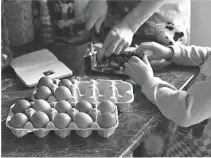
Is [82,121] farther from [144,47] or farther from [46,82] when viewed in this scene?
[144,47]

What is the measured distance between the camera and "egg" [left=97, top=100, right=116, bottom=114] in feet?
3.63

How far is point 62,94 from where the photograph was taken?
117 centimetres

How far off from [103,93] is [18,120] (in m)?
0.29

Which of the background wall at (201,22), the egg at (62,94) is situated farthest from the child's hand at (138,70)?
the background wall at (201,22)

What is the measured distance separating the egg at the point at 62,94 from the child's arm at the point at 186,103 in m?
0.24

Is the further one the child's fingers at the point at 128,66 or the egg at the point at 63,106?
the child's fingers at the point at 128,66

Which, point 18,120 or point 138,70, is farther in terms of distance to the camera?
point 138,70

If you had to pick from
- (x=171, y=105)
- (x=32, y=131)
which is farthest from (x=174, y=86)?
(x=32, y=131)

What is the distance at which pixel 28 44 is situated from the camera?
65.4 inches

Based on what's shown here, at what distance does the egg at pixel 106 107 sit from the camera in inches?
43.6

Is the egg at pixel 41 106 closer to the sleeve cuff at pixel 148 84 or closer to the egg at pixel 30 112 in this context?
the egg at pixel 30 112

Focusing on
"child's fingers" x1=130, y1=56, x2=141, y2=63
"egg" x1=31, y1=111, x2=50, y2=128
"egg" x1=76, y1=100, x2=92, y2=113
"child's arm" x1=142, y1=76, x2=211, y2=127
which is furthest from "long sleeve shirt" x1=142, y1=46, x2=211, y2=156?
"egg" x1=31, y1=111, x2=50, y2=128

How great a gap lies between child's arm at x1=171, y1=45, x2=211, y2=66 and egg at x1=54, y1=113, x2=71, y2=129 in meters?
0.54

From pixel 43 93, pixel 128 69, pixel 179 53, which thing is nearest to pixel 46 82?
pixel 43 93
